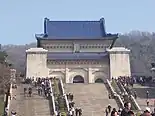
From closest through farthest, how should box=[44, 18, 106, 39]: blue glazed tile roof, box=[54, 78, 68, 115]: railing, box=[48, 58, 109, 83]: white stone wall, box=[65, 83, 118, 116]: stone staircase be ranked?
box=[54, 78, 68, 115]: railing → box=[65, 83, 118, 116]: stone staircase → box=[48, 58, 109, 83]: white stone wall → box=[44, 18, 106, 39]: blue glazed tile roof

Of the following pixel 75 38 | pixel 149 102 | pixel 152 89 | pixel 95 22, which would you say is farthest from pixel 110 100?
pixel 95 22

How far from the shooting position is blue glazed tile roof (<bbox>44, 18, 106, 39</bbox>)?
49062 millimetres

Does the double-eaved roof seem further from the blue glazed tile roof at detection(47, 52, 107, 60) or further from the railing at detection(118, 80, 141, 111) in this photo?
the railing at detection(118, 80, 141, 111)

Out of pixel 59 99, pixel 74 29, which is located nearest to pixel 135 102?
pixel 59 99

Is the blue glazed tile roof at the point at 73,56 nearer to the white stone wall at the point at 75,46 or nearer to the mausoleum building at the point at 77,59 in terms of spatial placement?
the mausoleum building at the point at 77,59

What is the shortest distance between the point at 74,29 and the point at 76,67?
27.4ft

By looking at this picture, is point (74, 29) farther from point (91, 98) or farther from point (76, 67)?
point (91, 98)

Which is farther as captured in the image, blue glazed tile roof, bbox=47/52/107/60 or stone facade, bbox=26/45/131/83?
blue glazed tile roof, bbox=47/52/107/60

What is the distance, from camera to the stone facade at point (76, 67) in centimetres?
4384

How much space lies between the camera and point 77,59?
44031mm

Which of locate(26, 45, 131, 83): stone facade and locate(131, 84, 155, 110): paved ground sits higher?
locate(26, 45, 131, 83): stone facade

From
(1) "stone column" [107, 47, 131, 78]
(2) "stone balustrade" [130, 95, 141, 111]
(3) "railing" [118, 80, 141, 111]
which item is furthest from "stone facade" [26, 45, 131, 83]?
(2) "stone balustrade" [130, 95, 141, 111]

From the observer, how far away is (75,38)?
47031 millimetres

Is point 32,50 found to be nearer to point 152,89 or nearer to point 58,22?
point 58,22
